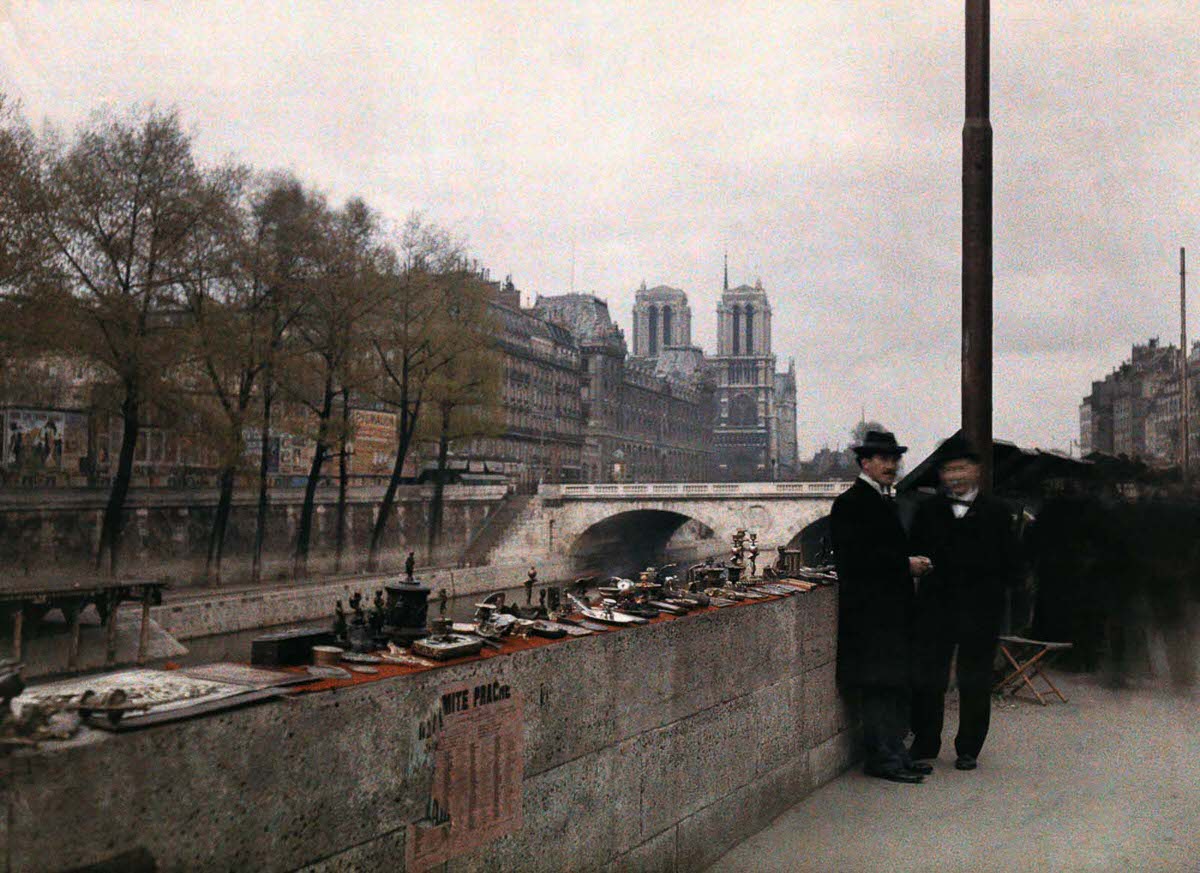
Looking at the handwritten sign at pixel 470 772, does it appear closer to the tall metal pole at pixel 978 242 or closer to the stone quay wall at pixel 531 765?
the stone quay wall at pixel 531 765

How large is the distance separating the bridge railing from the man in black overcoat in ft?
138

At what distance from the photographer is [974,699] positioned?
6.95 metres

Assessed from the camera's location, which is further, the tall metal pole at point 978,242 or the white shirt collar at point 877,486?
the tall metal pole at point 978,242

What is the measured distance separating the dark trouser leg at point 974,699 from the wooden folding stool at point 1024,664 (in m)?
1.69

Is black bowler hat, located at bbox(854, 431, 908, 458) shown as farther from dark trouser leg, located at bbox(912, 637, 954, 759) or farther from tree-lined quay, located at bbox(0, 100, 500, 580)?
tree-lined quay, located at bbox(0, 100, 500, 580)

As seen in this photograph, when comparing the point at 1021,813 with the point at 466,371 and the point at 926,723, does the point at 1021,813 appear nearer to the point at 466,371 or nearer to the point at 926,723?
the point at 926,723

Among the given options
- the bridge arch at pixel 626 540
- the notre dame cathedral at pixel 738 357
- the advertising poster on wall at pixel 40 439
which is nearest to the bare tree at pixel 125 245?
the advertising poster on wall at pixel 40 439

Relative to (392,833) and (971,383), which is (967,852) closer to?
(392,833)

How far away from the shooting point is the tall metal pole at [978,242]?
29.1 feet

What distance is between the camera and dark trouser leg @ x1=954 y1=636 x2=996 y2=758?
6.94 meters

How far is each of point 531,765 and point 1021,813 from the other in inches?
123

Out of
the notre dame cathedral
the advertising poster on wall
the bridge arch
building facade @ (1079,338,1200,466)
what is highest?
the notre dame cathedral

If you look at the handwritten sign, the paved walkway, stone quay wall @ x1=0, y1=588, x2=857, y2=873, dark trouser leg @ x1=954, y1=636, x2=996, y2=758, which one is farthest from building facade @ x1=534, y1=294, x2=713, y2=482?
the handwritten sign

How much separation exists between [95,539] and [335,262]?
10.5 meters
